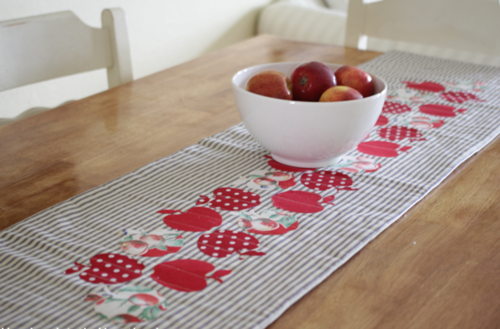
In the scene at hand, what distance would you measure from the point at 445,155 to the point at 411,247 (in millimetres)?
312

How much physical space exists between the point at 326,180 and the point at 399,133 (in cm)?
25

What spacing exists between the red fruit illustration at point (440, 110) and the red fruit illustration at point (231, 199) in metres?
0.52

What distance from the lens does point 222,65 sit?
1406 millimetres

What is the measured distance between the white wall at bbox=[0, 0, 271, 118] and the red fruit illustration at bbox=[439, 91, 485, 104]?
5.15 ft

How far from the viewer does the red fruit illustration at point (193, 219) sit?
0.67m

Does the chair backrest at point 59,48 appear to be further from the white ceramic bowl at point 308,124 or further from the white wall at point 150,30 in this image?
the white wall at point 150,30

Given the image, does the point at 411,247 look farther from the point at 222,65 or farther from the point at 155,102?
the point at 222,65

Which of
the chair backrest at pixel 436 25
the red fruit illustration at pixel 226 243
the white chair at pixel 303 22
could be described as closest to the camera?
the red fruit illustration at pixel 226 243

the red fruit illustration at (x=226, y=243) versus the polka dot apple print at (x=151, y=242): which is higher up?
the polka dot apple print at (x=151, y=242)

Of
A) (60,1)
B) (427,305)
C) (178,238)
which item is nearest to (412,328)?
(427,305)

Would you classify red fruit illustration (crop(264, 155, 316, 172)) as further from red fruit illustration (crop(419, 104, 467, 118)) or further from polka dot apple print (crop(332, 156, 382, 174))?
red fruit illustration (crop(419, 104, 467, 118))

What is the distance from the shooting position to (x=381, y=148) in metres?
0.91

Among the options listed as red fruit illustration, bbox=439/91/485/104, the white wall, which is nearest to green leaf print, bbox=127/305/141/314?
red fruit illustration, bbox=439/91/485/104

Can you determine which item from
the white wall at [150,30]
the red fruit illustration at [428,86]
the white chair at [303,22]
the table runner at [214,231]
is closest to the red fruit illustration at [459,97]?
the red fruit illustration at [428,86]
